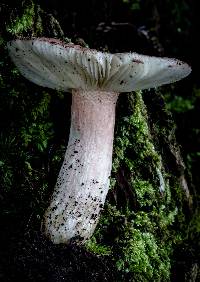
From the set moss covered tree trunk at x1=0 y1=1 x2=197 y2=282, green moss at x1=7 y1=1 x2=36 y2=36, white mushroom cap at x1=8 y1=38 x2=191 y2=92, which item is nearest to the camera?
white mushroom cap at x1=8 y1=38 x2=191 y2=92

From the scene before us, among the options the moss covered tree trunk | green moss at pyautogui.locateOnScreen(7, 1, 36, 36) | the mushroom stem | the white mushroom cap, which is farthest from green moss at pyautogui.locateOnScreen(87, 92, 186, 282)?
green moss at pyautogui.locateOnScreen(7, 1, 36, 36)

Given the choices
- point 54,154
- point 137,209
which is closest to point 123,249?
point 137,209

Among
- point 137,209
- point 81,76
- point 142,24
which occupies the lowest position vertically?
point 137,209

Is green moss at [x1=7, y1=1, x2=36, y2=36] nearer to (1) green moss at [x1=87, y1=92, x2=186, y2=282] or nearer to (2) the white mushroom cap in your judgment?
(2) the white mushroom cap

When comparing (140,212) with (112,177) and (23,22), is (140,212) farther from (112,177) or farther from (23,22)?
(23,22)

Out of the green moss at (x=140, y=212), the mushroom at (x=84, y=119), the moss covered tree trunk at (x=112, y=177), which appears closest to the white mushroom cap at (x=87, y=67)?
the mushroom at (x=84, y=119)

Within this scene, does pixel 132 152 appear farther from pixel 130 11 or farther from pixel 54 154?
pixel 130 11

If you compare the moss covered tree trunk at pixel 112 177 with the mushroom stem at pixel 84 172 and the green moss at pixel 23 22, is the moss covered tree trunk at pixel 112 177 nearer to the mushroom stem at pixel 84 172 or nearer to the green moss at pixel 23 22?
the green moss at pixel 23 22

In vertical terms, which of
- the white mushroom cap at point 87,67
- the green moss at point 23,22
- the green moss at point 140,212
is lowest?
the green moss at point 140,212
